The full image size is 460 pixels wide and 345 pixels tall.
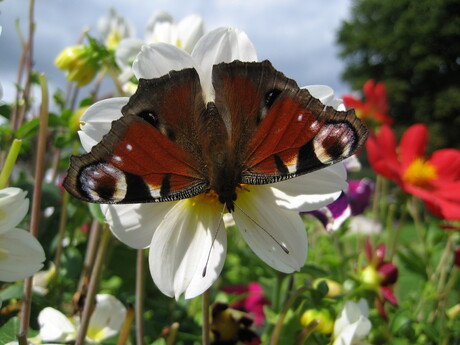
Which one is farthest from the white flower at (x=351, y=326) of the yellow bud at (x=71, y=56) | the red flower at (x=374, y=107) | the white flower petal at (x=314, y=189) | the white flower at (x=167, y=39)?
the red flower at (x=374, y=107)

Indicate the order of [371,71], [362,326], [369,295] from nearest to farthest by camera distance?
1. [362,326]
2. [369,295]
3. [371,71]

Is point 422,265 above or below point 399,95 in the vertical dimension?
below

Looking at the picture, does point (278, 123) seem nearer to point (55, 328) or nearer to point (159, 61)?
point (159, 61)

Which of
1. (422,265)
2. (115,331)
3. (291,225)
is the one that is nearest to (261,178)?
(291,225)

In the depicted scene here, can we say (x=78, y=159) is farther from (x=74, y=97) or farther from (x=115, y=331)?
(x=74, y=97)

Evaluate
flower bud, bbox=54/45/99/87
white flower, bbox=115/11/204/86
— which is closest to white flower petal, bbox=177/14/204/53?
white flower, bbox=115/11/204/86

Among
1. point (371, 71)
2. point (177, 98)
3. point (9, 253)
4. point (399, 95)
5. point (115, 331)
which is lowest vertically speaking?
point (115, 331)

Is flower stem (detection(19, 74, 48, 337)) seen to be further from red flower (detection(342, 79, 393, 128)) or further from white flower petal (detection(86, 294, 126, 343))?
red flower (detection(342, 79, 393, 128))
